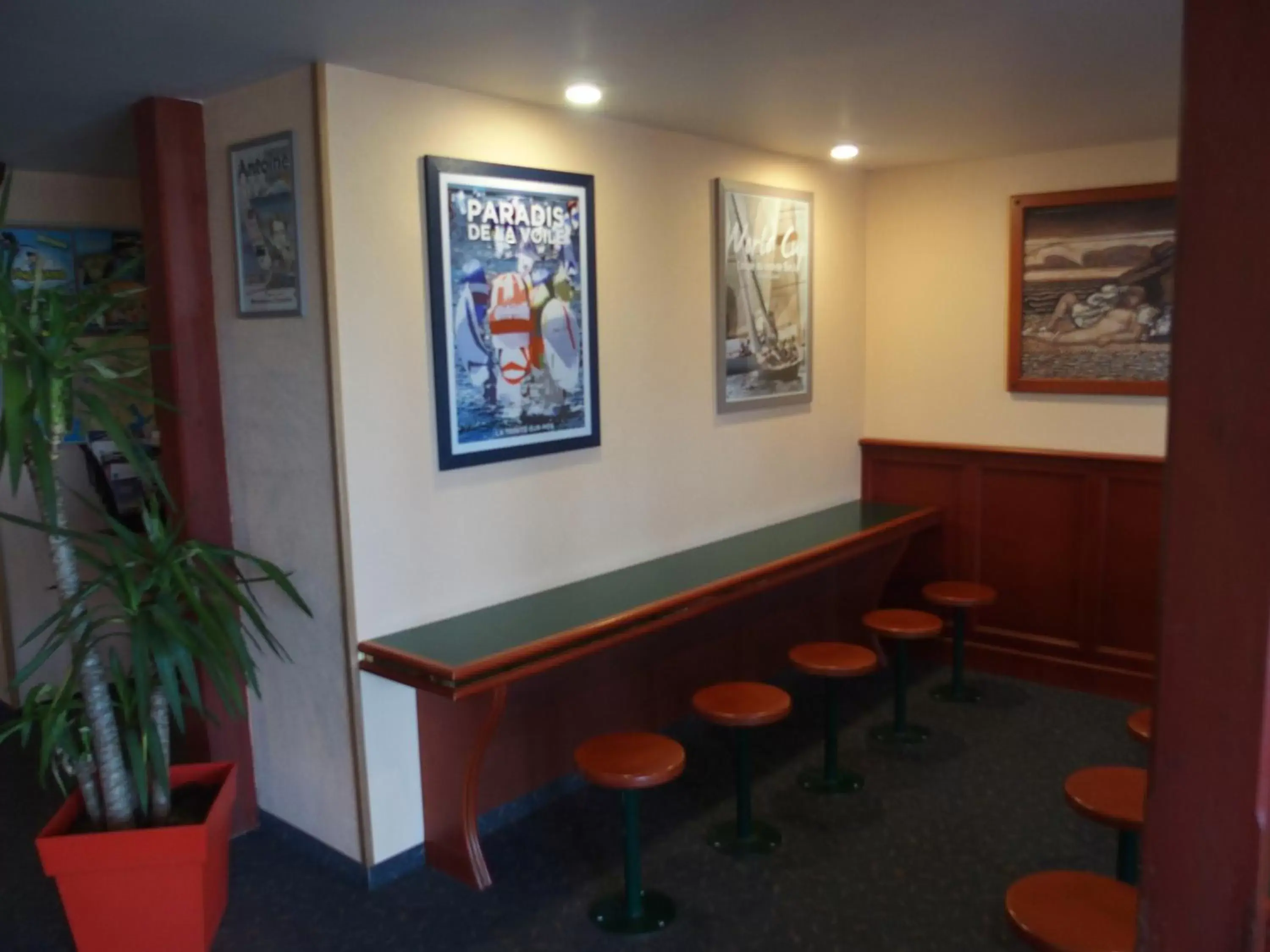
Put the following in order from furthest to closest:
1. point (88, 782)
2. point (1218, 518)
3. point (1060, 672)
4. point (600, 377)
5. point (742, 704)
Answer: point (1060, 672) → point (600, 377) → point (742, 704) → point (88, 782) → point (1218, 518)

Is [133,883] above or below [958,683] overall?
above

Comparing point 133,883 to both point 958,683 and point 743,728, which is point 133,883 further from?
point 958,683

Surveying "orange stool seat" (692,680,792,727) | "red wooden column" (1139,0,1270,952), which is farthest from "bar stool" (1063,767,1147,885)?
"red wooden column" (1139,0,1270,952)

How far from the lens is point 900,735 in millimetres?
3912

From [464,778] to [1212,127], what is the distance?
100.0 inches

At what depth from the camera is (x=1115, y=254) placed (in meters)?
4.14

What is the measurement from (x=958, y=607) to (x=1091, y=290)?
143 centimetres

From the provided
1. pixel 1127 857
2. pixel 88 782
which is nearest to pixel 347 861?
pixel 88 782

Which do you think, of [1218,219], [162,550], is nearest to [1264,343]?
[1218,219]

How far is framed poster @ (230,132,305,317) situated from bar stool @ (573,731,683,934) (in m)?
1.48

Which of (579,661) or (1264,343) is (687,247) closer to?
(579,661)

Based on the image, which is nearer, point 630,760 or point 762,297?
point 630,760

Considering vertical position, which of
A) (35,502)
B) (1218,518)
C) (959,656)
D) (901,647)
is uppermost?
(1218,518)

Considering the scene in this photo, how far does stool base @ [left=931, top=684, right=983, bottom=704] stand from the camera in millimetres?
4281
